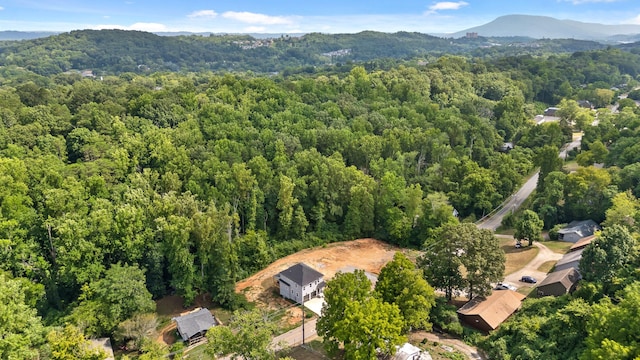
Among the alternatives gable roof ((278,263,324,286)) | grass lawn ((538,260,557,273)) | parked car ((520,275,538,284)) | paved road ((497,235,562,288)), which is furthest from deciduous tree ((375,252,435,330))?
grass lawn ((538,260,557,273))

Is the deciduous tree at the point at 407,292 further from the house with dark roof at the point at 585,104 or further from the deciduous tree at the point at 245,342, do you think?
the house with dark roof at the point at 585,104

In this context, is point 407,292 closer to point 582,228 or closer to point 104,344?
point 104,344

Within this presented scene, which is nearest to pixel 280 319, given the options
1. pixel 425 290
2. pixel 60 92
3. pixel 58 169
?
pixel 425 290

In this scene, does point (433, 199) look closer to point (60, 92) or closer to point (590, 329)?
point (590, 329)

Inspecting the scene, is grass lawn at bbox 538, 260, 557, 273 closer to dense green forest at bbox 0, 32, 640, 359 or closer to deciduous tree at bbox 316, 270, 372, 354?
dense green forest at bbox 0, 32, 640, 359

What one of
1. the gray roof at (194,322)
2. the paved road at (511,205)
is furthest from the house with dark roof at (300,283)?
the paved road at (511,205)

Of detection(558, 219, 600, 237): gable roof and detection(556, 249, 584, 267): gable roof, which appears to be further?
detection(558, 219, 600, 237): gable roof
